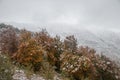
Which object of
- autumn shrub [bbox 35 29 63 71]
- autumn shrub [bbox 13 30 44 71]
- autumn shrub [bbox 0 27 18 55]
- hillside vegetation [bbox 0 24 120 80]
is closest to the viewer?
hillside vegetation [bbox 0 24 120 80]

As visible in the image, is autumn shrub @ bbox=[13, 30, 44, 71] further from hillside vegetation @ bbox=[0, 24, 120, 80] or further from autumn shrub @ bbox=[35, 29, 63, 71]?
autumn shrub @ bbox=[35, 29, 63, 71]

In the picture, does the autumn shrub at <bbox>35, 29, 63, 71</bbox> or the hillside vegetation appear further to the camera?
the autumn shrub at <bbox>35, 29, 63, 71</bbox>

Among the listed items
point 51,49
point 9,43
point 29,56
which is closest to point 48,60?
point 51,49

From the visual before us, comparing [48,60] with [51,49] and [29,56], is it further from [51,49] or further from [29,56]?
[29,56]

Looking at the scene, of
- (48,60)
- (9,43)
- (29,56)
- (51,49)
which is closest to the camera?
(29,56)

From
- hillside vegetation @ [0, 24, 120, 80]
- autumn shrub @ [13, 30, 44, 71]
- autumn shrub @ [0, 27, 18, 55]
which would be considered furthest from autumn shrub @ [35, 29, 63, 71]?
autumn shrub @ [13, 30, 44, 71]

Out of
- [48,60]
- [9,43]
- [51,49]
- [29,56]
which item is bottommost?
[48,60]

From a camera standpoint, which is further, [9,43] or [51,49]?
[51,49]

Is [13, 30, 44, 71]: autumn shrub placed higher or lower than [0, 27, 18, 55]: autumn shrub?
lower

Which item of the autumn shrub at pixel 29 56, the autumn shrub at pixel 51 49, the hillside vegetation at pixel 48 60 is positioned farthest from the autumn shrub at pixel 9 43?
the autumn shrub at pixel 51 49

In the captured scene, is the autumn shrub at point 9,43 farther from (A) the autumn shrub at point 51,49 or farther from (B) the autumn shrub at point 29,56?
(A) the autumn shrub at point 51,49

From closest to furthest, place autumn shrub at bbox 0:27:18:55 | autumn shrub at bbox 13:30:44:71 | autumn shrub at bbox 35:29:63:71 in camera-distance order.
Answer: autumn shrub at bbox 13:30:44:71 → autumn shrub at bbox 0:27:18:55 → autumn shrub at bbox 35:29:63:71

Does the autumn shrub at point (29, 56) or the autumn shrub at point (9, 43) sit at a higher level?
the autumn shrub at point (9, 43)

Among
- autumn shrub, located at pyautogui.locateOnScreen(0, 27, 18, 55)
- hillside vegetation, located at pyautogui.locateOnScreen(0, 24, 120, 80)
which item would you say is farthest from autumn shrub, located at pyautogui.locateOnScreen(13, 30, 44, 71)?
autumn shrub, located at pyautogui.locateOnScreen(0, 27, 18, 55)
